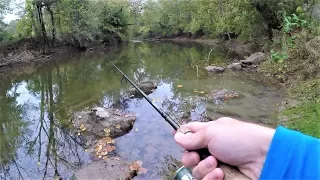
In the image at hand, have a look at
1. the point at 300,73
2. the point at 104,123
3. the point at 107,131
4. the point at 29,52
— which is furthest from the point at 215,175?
the point at 29,52

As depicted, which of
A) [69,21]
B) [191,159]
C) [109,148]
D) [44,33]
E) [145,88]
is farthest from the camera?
[69,21]

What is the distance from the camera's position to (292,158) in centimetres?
110

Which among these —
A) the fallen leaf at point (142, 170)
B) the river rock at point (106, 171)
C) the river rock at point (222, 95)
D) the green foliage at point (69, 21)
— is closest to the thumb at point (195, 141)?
the river rock at point (106, 171)

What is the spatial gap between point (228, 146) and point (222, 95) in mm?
9627

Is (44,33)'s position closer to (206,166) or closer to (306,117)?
(306,117)

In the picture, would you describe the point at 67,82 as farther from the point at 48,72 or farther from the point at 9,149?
the point at 9,149

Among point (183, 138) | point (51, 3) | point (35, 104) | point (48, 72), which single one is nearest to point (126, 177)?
point (183, 138)

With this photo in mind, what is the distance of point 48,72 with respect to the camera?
20.1m

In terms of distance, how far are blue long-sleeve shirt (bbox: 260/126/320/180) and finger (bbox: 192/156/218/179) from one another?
0.79 feet

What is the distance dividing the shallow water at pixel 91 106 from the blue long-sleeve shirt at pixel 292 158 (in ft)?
15.8

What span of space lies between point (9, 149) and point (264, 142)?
789 centimetres

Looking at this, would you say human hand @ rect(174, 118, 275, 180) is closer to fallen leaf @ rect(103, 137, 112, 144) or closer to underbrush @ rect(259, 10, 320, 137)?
underbrush @ rect(259, 10, 320, 137)

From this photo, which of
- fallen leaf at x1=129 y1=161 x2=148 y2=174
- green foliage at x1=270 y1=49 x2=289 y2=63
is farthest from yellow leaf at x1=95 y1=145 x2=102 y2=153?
green foliage at x1=270 y1=49 x2=289 y2=63

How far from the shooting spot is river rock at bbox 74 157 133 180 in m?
5.88
